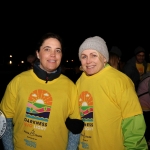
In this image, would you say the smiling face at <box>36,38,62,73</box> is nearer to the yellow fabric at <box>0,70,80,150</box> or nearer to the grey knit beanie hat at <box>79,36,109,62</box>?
the yellow fabric at <box>0,70,80,150</box>

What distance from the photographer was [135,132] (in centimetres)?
223

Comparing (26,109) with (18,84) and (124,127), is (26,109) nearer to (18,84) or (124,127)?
(18,84)

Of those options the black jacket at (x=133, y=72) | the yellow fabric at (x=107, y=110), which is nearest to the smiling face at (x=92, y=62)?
the yellow fabric at (x=107, y=110)

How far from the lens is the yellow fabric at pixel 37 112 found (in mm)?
2385

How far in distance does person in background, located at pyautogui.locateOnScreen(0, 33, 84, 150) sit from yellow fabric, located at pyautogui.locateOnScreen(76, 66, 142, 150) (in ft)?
0.56

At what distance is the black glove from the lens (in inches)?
91.3

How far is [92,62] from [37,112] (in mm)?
900

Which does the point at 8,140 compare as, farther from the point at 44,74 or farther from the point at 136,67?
the point at 136,67

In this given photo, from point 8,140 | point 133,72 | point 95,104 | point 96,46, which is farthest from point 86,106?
point 133,72

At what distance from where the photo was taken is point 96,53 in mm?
2629

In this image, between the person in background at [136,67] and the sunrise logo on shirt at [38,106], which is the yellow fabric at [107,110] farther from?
the person in background at [136,67]

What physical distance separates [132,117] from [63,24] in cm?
4338

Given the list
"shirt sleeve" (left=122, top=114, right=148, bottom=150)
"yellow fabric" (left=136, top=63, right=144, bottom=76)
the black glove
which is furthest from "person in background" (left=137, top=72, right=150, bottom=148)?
"yellow fabric" (left=136, top=63, right=144, bottom=76)

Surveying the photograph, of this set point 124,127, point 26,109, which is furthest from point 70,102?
point 124,127
